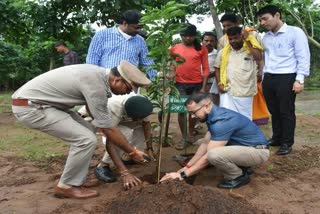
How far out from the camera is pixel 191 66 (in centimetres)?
531

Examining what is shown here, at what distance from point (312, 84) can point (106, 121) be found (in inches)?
513

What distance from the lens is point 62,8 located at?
8.16 meters

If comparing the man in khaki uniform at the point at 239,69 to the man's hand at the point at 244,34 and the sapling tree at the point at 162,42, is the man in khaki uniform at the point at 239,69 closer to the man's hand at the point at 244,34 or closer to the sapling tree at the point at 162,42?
the man's hand at the point at 244,34

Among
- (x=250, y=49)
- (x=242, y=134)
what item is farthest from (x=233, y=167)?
(x=250, y=49)

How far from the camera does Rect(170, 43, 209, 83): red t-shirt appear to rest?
5.27 metres

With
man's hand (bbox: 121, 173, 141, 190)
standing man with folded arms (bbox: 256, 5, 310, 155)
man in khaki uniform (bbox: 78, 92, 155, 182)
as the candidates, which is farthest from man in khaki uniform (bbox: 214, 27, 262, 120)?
man's hand (bbox: 121, 173, 141, 190)

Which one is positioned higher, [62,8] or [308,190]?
[62,8]

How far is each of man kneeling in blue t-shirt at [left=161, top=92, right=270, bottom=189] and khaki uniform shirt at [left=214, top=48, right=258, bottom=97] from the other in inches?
37.4

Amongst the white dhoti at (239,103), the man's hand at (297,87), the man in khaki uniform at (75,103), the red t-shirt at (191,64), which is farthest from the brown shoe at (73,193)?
the man's hand at (297,87)

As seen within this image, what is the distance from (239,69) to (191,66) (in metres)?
0.82

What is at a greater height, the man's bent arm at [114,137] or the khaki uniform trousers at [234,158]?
the man's bent arm at [114,137]

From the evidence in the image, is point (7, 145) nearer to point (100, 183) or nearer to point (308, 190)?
point (100, 183)

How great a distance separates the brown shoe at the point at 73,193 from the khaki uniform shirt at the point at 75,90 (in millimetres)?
715

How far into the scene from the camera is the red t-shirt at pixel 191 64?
207 inches
